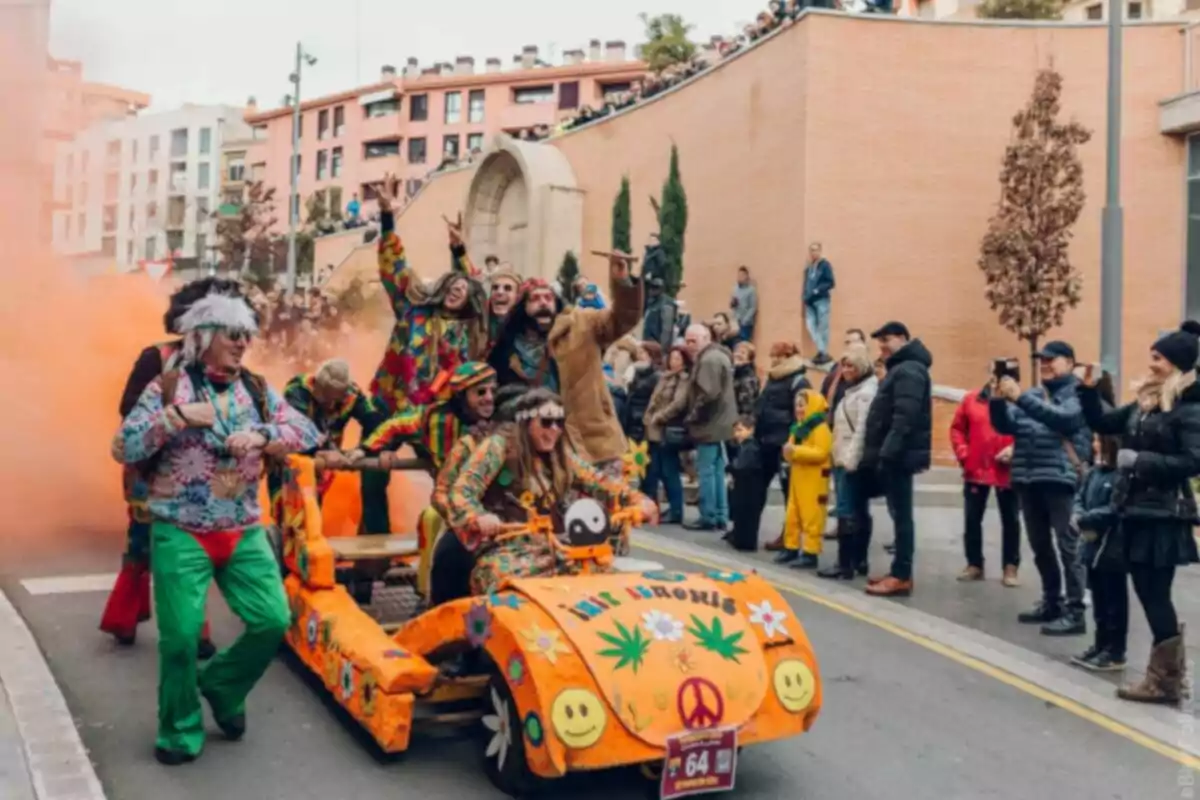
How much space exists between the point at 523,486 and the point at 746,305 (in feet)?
51.8

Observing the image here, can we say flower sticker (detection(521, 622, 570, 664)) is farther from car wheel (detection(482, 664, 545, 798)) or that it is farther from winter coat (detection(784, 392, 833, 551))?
winter coat (detection(784, 392, 833, 551))

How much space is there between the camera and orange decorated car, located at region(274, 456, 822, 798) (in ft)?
14.7

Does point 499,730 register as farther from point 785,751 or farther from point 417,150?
point 417,150

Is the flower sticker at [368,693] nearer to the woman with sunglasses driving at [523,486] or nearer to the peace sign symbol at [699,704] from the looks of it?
the woman with sunglasses driving at [523,486]

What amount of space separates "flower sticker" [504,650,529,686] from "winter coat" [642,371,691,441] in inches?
285

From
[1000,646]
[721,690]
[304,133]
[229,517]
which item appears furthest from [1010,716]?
[304,133]

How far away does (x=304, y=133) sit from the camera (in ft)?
243

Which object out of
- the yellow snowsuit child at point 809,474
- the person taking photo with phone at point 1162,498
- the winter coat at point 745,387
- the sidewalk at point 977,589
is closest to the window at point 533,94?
the winter coat at point 745,387

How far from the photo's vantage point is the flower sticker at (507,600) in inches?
190

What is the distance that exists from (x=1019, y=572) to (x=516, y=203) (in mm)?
21426

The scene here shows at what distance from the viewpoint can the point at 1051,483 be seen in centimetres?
826

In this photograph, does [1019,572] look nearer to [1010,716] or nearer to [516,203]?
[1010,716]

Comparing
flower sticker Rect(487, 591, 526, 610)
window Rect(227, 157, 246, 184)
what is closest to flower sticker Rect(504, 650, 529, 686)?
flower sticker Rect(487, 591, 526, 610)

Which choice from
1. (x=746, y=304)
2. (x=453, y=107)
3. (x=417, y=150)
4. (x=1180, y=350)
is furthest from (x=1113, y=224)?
(x=417, y=150)
